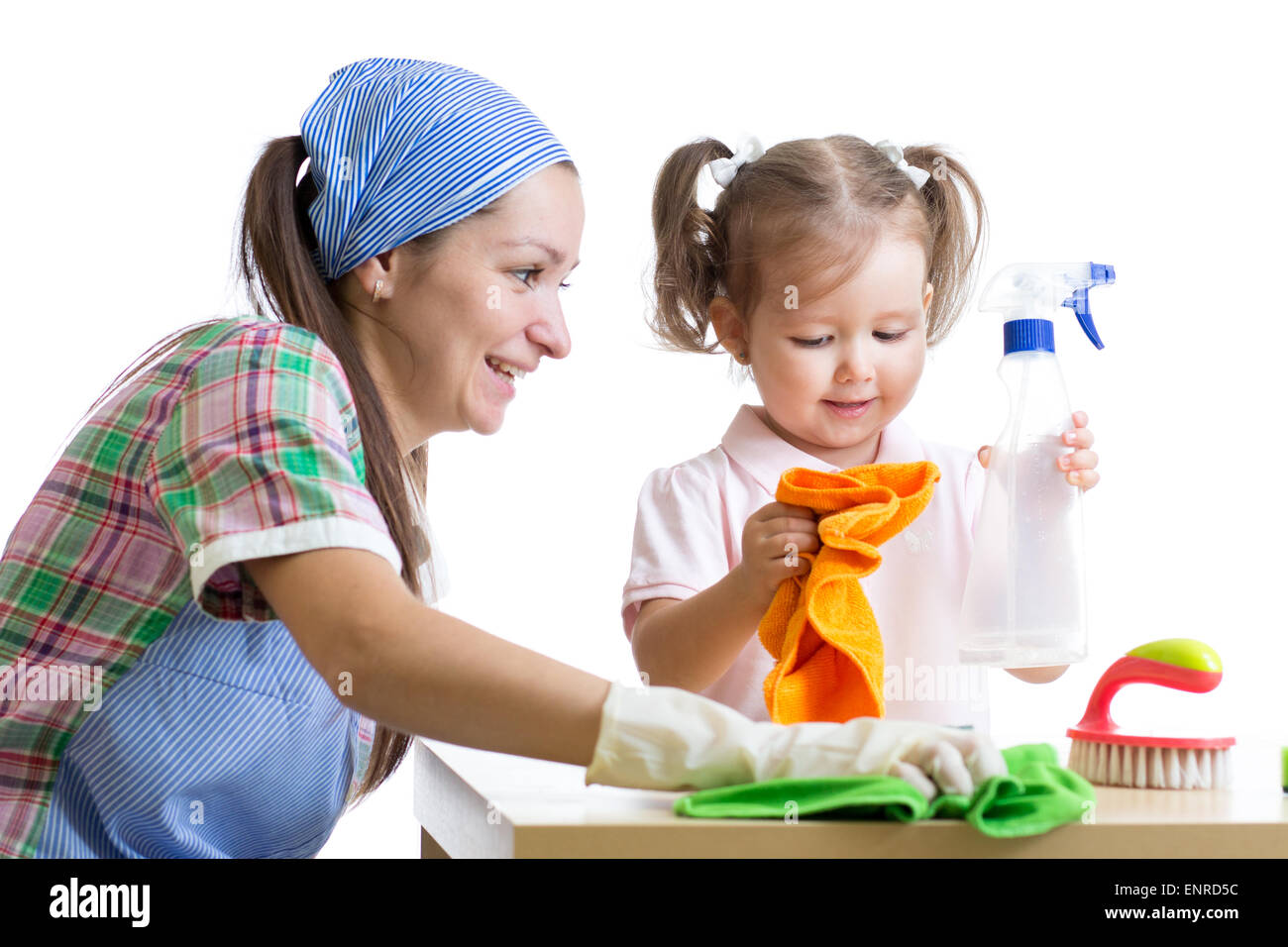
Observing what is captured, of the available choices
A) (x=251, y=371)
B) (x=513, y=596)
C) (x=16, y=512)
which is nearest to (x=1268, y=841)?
(x=251, y=371)

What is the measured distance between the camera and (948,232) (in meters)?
1.47

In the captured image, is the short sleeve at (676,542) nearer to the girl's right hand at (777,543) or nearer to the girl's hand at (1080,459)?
the girl's right hand at (777,543)

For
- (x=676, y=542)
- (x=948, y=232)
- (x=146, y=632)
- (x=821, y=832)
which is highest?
(x=948, y=232)

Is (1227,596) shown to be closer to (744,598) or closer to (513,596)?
(513,596)

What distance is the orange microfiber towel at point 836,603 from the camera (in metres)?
1.03

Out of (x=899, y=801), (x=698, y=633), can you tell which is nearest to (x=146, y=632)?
(x=698, y=633)

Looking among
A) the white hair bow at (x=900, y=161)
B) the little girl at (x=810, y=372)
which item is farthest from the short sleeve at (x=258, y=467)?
the white hair bow at (x=900, y=161)

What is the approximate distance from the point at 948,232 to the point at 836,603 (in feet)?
1.90

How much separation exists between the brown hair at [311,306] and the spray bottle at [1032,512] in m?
0.44

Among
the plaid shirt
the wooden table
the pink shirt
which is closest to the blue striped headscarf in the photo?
the plaid shirt

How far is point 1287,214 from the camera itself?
2145mm

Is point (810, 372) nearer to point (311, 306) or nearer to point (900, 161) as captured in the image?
point (900, 161)

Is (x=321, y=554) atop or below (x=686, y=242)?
below

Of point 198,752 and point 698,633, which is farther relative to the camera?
point 698,633
